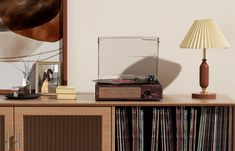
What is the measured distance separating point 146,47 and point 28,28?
2.09ft

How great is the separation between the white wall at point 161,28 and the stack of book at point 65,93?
0.25 meters

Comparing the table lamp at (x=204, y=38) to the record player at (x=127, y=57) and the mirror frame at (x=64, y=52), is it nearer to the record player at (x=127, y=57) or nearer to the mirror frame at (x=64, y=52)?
the record player at (x=127, y=57)

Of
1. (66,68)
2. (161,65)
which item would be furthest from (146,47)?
(66,68)

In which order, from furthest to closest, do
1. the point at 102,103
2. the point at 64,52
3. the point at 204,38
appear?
the point at 64,52
the point at 204,38
the point at 102,103

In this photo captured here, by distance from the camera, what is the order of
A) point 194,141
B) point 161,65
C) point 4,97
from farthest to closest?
point 161,65, point 4,97, point 194,141

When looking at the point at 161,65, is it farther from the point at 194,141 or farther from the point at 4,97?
the point at 4,97

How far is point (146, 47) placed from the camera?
237cm

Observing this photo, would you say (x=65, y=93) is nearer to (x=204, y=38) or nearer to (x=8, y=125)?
(x=8, y=125)

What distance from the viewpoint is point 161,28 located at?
2373mm

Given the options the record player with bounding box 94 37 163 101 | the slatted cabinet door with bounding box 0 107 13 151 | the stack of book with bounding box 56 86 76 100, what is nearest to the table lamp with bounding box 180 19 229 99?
the record player with bounding box 94 37 163 101

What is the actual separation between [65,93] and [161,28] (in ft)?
2.10

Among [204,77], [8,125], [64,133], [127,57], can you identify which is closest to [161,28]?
[127,57]

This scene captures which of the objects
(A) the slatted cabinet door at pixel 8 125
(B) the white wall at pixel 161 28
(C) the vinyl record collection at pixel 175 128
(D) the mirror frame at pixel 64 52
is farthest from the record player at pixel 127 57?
(A) the slatted cabinet door at pixel 8 125

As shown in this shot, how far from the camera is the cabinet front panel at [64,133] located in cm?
242
